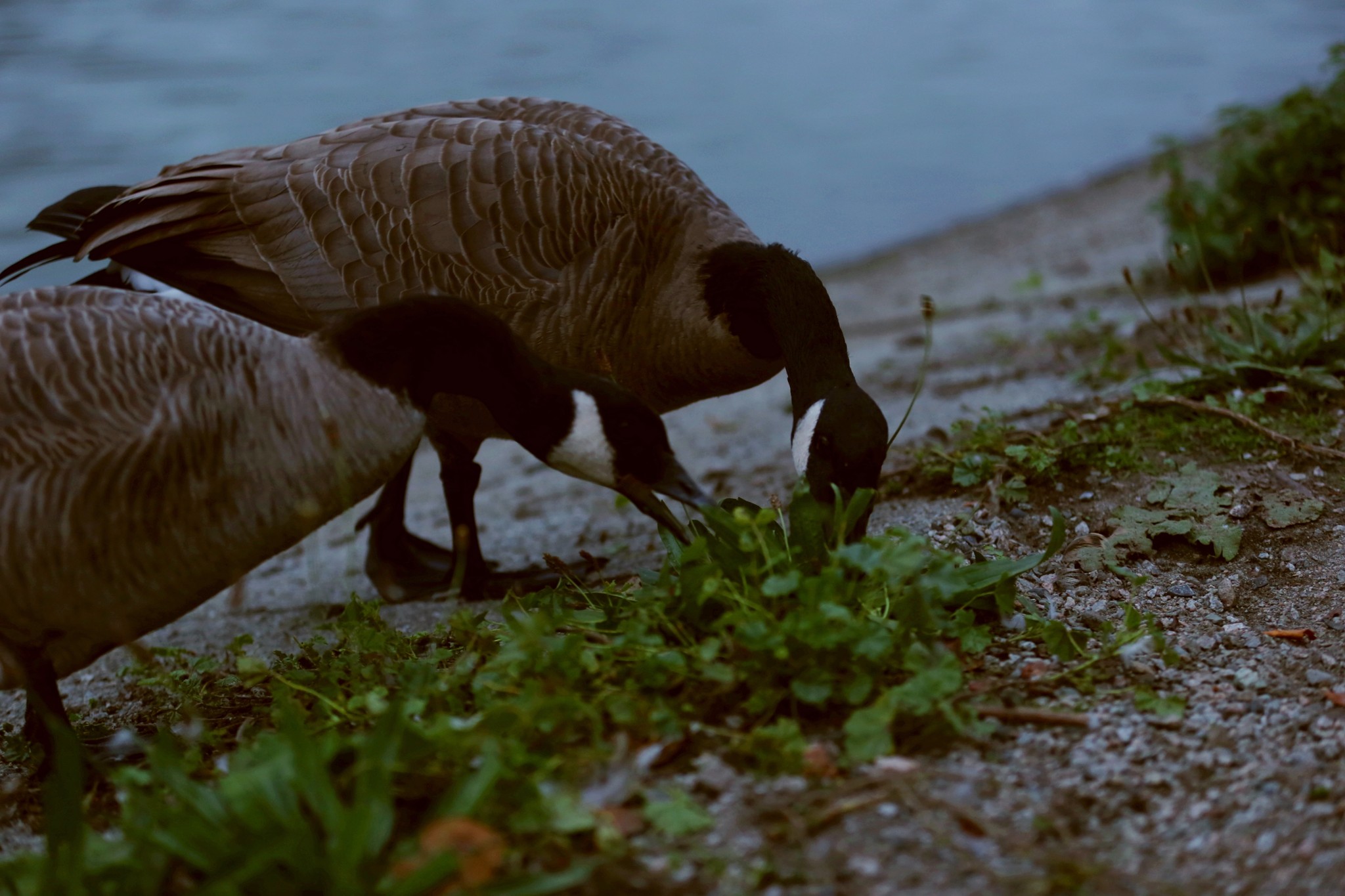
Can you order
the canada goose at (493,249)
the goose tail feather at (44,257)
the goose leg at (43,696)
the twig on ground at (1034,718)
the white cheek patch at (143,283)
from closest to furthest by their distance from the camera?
the twig on ground at (1034,718), the goose leg at (43,696), the canada goose at (493,249), the goose tail feather at (44,257), the white cheek patch at (143,283)

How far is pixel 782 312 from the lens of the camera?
167 inches

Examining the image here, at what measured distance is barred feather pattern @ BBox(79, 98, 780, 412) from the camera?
14.1ft

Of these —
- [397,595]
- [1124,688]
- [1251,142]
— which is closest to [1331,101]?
[1251,142]

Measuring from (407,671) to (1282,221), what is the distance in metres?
4.37

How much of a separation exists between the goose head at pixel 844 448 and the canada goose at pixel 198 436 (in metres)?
0.49

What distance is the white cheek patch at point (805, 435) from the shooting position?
148 inches

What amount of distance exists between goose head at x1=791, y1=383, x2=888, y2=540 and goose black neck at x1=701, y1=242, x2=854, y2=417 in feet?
0.60

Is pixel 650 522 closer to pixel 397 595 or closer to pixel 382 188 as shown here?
pixel 397 595

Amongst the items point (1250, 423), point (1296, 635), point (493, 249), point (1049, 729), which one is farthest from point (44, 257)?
point (1250, 423)

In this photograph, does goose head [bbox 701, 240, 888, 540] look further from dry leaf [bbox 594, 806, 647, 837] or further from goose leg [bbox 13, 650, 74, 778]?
goose leg [bbox 13, 650, 74, 778]

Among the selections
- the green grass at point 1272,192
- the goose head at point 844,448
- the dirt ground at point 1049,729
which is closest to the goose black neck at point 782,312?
the goose head at point 844,448

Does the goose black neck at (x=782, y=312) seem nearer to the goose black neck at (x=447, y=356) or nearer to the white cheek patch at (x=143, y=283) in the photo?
the goose black neck at (x=447, y=356)

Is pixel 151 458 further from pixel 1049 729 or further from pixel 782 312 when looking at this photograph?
pixel 1049 729

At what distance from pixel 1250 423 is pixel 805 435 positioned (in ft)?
5.98
